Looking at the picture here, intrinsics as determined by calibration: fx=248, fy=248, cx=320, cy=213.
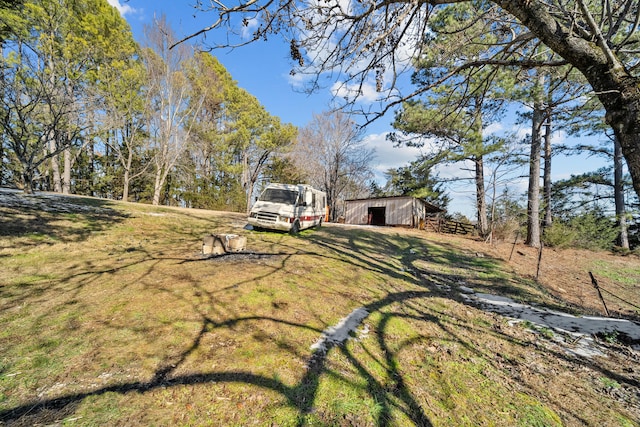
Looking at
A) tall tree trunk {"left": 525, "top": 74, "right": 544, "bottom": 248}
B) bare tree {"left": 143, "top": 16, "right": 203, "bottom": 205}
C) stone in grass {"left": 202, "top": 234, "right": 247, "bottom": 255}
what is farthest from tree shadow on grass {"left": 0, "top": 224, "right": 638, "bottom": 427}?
bare tree {"left": 143, "top": 16, "right": 203, "bottom": 205}

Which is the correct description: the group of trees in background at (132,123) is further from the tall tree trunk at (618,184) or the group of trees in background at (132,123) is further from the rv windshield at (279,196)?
the tall tree trunk at (618,184)

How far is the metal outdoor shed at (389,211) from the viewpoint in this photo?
21578 mm

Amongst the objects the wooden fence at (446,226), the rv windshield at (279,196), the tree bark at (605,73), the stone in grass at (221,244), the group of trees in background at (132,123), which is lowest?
the stone in grass at (221,244)

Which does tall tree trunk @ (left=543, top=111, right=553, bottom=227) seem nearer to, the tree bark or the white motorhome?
the white motorhome

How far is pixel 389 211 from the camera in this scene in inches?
893

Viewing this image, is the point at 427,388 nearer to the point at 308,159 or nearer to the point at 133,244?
the point at 133,244

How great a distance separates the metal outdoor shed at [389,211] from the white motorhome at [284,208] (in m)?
12.8

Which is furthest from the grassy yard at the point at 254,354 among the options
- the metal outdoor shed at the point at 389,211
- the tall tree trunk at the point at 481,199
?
the metal outdoor shed at the point at 389,211

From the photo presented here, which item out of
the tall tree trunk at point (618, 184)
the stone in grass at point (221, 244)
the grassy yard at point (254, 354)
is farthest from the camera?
the tall tree trunk at point (618, 184)

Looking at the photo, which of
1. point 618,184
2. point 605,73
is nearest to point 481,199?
point 618,184

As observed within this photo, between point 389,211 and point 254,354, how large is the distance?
21.3 meters

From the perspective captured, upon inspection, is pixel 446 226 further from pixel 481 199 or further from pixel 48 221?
pixel 48 221

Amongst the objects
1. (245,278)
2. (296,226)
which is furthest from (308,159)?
(245,278)

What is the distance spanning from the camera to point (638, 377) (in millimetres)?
3088
